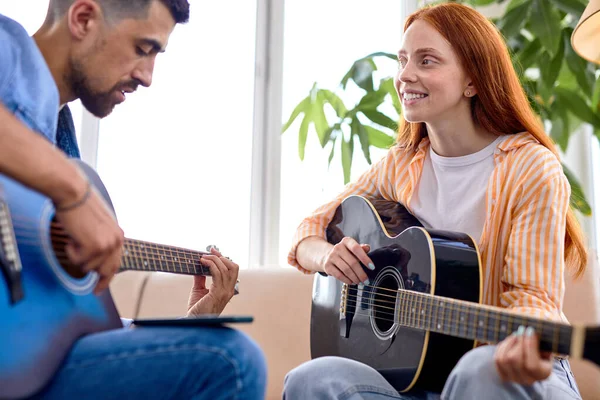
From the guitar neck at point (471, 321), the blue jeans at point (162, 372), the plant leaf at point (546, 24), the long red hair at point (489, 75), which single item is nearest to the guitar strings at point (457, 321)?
the guitar neck at point (471, 321)

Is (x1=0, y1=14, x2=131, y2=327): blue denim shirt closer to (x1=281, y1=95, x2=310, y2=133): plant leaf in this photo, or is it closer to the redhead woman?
the redhead woman

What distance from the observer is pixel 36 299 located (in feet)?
3.07

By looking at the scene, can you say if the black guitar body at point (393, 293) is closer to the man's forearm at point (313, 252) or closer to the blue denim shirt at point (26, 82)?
the man's forearm at point (313, 252)

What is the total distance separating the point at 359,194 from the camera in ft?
5.85

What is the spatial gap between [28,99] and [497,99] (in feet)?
3.45

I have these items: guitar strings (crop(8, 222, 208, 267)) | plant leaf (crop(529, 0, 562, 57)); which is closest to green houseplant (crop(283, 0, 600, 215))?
plant leaf (crop(529, 0, 562, 57))

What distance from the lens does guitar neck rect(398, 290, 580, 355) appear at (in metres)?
0.96

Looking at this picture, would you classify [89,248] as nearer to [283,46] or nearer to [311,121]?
[311,121]

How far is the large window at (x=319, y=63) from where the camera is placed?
2.99 meters

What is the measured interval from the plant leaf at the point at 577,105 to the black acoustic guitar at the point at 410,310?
1.10 m

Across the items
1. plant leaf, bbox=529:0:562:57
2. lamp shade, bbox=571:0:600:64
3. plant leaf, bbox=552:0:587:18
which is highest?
plant leaf, bbox=552:0:587:18

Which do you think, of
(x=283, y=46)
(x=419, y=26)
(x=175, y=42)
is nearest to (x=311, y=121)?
(x=283, y=46)

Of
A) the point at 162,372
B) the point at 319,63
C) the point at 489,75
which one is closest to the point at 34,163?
the point at 162,372

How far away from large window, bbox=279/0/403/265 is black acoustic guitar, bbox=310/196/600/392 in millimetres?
1288
